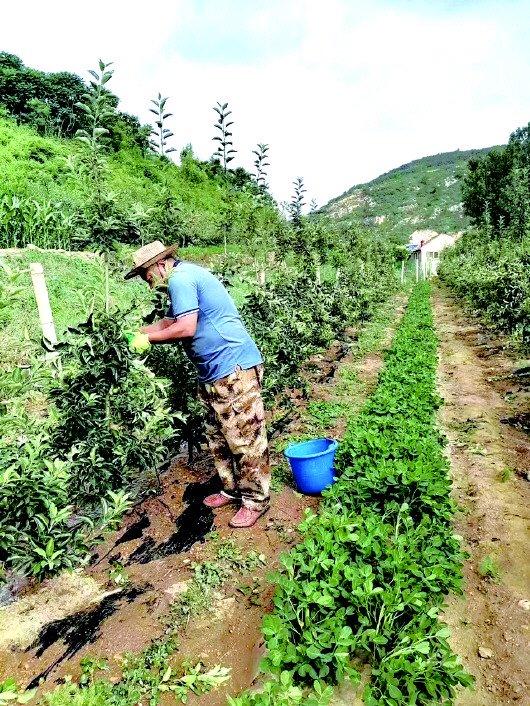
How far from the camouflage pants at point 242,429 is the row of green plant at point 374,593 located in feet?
2.13

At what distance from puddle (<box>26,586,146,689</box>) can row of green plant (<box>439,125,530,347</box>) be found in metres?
6.12

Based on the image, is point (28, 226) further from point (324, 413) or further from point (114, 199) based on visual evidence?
point (114, 199)

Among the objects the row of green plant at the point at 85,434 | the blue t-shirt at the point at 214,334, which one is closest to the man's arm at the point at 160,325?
the blue t-shirt at the point at 214,334

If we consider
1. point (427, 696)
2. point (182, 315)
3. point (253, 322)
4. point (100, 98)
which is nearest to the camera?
point (427, 696)

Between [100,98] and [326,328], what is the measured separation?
18.9ft

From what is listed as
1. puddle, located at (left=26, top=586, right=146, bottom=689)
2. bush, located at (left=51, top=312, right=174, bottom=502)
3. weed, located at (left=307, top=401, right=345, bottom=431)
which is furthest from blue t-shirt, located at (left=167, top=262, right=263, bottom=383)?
weed, located at (left=307, top=401, right=345, bottom=431)

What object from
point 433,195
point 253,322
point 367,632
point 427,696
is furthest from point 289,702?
point 433,195

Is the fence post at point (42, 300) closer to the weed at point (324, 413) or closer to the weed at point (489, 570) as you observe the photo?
the weed at point (324, 413)

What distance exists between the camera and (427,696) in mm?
2092

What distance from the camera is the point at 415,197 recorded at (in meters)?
110

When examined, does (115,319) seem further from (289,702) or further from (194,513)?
(289,702)

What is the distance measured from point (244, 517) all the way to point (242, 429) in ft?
2.33

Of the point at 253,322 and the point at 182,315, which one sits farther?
the point at 253,322

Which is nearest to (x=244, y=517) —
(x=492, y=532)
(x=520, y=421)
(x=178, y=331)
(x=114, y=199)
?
(x=178, y=331)
